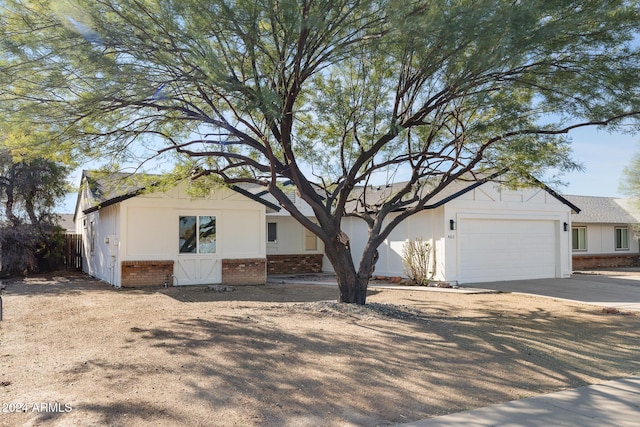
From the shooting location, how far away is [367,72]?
433 inches

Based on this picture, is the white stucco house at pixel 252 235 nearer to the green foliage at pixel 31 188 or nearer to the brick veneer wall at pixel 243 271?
the brick veneer wall at pixel 243 271

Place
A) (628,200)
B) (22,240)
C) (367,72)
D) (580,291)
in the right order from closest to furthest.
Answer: (367,72), (580,291), (22,240), (628,200)

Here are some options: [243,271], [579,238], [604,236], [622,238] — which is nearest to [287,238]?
[243,271]

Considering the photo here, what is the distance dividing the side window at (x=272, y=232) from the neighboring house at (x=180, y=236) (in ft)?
15.6

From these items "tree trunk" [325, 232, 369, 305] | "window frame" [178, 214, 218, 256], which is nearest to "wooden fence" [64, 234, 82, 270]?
"window frame" [178, 214, 218, 256]

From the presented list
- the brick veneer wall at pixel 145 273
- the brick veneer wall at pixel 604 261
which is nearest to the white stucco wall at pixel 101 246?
the brick veneer wall at pixel 145 273

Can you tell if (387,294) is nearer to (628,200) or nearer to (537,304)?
(537,304)

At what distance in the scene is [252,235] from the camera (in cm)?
1742

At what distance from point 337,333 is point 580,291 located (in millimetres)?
10877

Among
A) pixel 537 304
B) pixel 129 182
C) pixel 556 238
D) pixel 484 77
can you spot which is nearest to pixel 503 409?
pixel 484 77

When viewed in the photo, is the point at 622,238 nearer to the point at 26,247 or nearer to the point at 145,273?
the point at 145,273

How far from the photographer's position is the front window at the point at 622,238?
28.5 meters

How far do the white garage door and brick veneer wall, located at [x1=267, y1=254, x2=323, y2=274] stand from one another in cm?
759

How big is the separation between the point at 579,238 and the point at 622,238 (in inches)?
161
